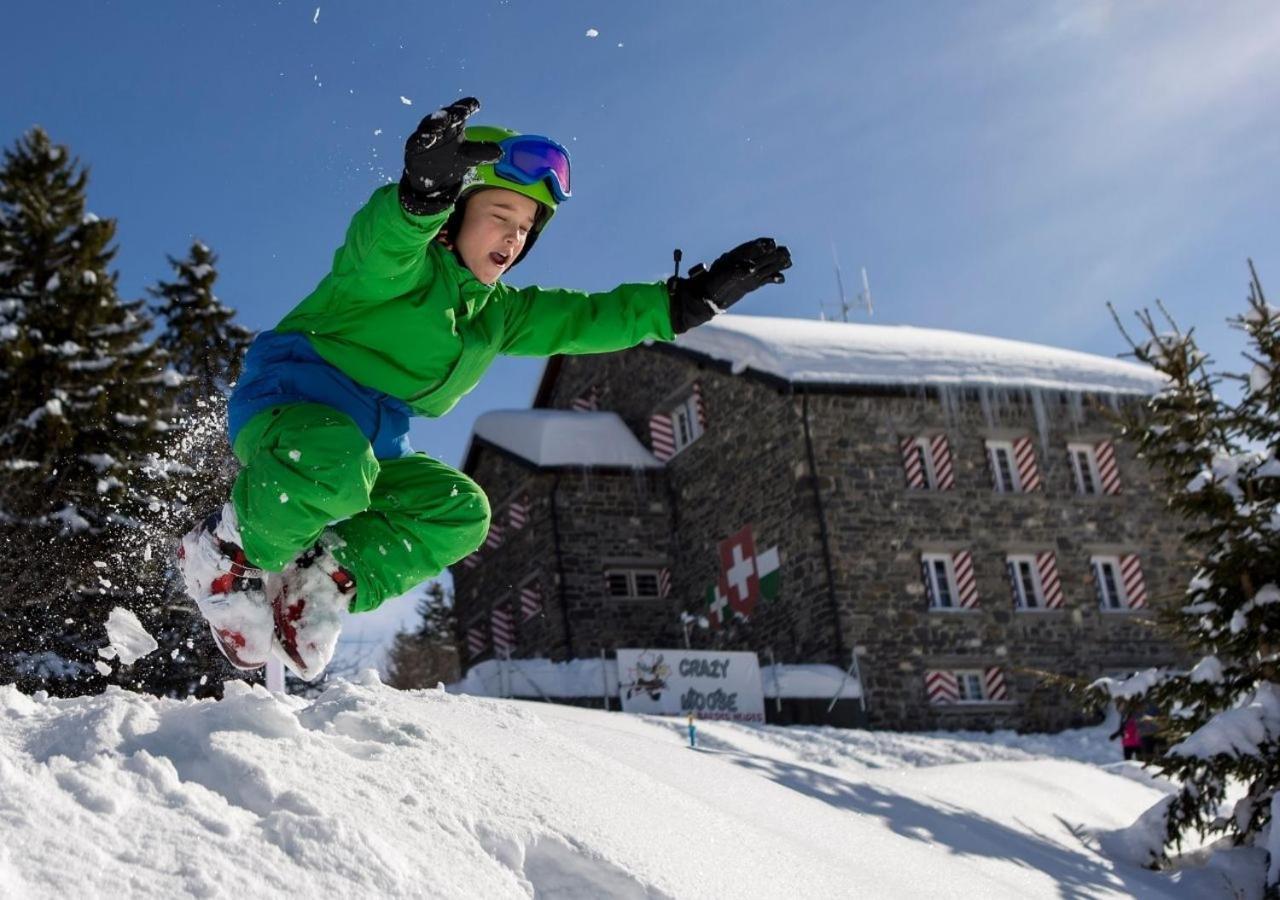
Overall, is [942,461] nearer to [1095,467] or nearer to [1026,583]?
[1026,583]

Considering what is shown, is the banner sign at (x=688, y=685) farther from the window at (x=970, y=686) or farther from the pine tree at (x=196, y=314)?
the pine tree at (x=196, y=314)

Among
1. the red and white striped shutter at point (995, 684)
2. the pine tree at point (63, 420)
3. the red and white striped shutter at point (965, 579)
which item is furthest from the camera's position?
the red and white striped shutter at point (965, 579)


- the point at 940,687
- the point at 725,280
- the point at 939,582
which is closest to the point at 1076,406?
the point at 939,582

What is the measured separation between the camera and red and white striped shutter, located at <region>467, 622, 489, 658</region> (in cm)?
2659

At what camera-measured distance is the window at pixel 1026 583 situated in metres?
23.1

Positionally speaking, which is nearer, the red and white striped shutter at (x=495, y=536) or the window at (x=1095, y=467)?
the window at (x=1095, y=467)

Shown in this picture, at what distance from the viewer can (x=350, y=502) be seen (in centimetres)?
416

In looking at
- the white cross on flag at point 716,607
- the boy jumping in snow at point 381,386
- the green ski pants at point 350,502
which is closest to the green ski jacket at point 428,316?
the boy jumping in snow at point 381,386

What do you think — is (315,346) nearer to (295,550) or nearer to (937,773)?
(295,550)

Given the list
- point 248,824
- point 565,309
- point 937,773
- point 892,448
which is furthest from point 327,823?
point 892,448

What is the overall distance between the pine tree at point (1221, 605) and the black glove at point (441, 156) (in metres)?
7.49

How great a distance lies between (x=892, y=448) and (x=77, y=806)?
21.1 m

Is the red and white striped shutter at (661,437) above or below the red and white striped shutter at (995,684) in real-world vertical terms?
above

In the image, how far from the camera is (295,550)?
4.40 metres
